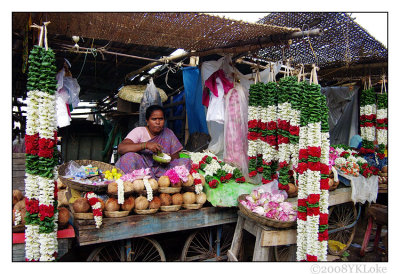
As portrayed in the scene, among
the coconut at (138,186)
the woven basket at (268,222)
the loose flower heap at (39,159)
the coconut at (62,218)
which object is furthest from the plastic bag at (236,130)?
the loose flower heap at (39,159)

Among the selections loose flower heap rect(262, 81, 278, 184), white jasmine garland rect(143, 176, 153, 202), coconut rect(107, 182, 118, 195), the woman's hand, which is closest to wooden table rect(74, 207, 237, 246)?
white jasmine garland rect(143, 176, 153, 202)

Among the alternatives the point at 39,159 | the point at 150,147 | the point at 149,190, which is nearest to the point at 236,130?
the point at 150,147

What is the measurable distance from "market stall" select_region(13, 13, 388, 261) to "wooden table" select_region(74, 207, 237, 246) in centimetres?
1

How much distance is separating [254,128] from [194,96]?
178cm

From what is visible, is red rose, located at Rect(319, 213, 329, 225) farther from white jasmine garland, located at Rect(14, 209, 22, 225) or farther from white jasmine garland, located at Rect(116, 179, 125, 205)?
white jasmine garland, located at Rect(14, 209, 22, 225)

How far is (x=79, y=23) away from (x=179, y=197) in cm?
256

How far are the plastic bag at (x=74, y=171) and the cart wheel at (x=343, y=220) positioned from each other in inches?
165

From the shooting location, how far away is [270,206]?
343cm

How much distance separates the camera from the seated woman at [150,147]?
405 centimetres

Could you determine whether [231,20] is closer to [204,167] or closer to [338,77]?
[204,167]

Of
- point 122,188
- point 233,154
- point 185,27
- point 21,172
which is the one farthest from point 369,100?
point 21,172

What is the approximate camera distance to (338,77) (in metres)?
6.61

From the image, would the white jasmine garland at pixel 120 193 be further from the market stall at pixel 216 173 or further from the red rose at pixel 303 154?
the red rose at pixel 303 154

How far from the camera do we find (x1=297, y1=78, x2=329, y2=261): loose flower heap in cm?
308
